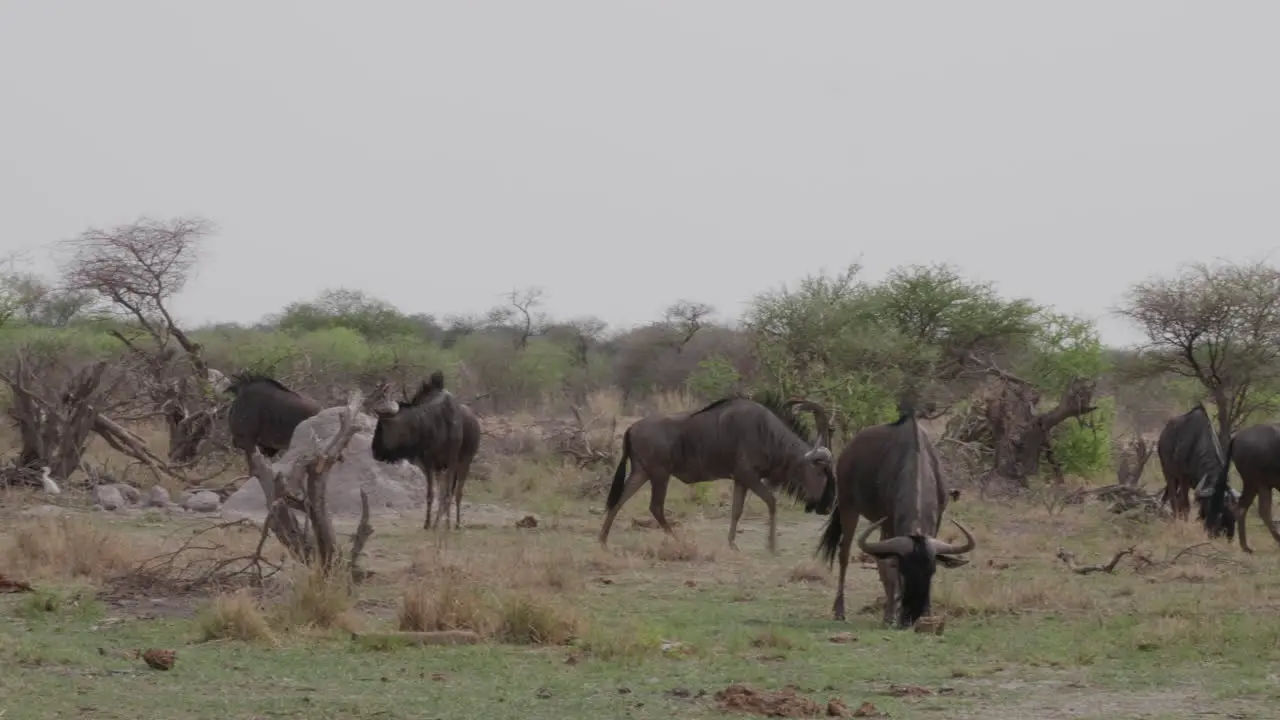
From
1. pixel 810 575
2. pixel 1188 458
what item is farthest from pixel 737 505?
pixel 1188 458

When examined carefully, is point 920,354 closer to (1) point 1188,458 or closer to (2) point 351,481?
(1) point 1188,458

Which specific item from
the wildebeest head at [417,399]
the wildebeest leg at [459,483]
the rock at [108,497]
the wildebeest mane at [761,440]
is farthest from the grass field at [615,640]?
the wildebeest head at [417,399]

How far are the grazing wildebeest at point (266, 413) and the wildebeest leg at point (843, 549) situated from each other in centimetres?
982

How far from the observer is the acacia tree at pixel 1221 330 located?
22422mm

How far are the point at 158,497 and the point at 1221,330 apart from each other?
15000mm

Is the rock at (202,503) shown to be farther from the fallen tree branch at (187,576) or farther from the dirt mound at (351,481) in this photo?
the fallen tree branch at (187,576)

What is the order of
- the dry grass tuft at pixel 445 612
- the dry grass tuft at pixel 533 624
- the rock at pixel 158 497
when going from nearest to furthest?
the dry grass tuft at pixel 533 624 < the dry grass tuft at pixel 445 612 < the rock at pixel 158 497

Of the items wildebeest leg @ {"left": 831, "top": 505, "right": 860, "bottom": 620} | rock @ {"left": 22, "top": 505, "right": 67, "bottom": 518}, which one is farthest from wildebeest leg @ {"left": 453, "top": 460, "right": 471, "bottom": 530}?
wildebeest leg @ {"left": 831, "top": 505, "right": 860, "bottom": 620}

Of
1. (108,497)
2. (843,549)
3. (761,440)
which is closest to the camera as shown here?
(843,549)

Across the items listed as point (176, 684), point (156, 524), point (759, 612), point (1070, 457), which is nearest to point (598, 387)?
point (1070, 457)

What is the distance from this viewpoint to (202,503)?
59.1 feet

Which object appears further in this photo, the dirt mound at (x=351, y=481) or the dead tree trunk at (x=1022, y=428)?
the dead tree trunk at (x=1022, y=428)

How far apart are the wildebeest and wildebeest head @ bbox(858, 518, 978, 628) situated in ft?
23.7

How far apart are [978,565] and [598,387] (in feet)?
120
